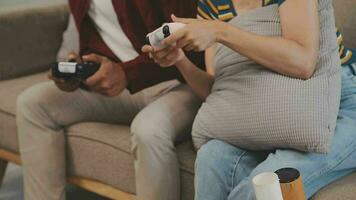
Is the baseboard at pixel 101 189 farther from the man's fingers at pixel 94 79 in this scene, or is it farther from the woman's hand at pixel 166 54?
the woman's hand at pixel 166 54

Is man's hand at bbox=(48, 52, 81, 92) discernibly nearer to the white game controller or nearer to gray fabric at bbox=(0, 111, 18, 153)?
gray fabric at bbox=(0, 111, 18, 153)

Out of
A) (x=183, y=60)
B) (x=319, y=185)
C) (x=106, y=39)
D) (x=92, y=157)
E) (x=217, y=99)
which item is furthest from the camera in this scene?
(x=106, y=39)

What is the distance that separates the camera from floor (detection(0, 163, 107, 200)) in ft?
6.79

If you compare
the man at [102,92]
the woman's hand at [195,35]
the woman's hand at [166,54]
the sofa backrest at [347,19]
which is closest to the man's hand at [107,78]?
the man at [102,92]

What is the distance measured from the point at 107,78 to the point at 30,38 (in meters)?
0.71

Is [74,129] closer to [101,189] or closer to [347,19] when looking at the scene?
[101,189]

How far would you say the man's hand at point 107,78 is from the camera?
5.01 ft

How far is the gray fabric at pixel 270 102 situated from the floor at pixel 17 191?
0.88 metres

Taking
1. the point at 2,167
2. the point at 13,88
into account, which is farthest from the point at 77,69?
the point at 2,167

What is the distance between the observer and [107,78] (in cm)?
153

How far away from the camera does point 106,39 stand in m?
1.73

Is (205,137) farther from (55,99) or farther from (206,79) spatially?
(55,99)

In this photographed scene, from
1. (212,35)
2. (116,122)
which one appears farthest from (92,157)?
(212,35)

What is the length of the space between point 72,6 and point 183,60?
1.69 ft
